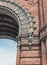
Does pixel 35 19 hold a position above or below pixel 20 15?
below

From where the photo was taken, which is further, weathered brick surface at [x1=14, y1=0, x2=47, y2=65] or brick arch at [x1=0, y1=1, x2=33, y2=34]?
brick arch at [x1=0, y1=1, x2=33, y2=34]

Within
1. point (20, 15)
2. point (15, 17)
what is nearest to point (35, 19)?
point (20, 15)

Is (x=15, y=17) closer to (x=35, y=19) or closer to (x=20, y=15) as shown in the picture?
(x=20, y=15)

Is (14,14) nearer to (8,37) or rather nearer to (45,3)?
(45,3)

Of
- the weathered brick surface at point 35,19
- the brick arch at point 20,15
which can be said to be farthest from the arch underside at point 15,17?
the weathered brick surface at point 35,19

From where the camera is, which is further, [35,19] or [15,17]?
[15,17]

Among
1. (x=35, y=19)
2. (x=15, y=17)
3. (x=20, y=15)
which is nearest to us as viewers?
(x=35, y=19)

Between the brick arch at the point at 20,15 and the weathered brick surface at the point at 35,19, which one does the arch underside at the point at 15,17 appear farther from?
the weathered brick surface at the point at 35,19

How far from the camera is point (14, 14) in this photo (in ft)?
33.7

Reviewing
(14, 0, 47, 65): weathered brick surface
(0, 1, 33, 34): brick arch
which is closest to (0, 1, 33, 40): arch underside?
(0, 1, 33, 34): brick arch

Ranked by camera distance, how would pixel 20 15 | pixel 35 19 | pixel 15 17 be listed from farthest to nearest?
pixel 15 17
pixel 20 15
pixel 35 19

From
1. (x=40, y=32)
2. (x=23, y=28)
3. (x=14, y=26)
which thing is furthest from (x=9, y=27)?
(x=40, y=32)

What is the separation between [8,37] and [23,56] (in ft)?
15.0

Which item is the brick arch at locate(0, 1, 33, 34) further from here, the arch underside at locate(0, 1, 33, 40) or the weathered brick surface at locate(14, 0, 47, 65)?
the weathered brick surface at locate(14, 0, 47, 65)
